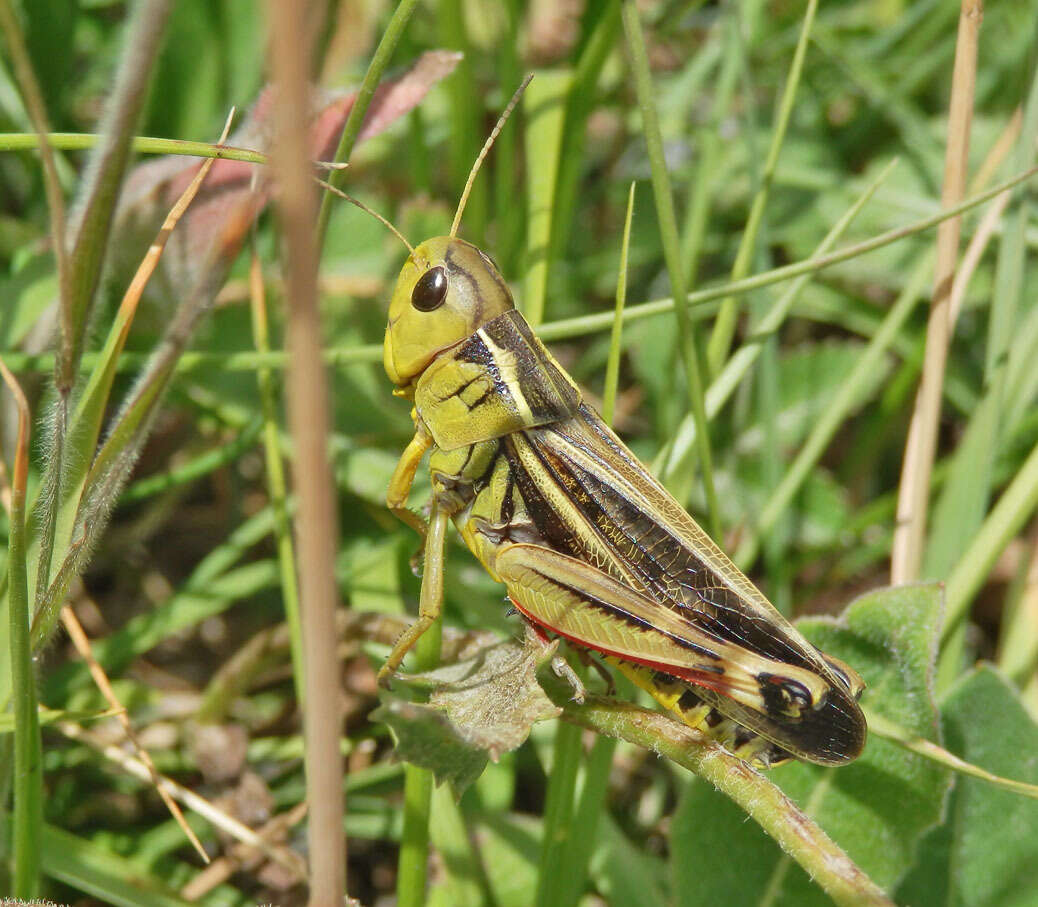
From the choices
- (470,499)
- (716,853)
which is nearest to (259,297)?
(470,499)

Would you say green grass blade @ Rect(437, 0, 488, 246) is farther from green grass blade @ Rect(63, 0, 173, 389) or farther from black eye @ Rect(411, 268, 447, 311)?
green grass blade @ Rect(63, 0, 173, 389)

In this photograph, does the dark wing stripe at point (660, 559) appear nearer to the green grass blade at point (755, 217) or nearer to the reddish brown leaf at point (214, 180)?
the green grass blade at point (755, 217)

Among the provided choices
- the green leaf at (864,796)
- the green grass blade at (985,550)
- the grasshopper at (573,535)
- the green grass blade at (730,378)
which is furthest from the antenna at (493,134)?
the green grass blade at (985,550)

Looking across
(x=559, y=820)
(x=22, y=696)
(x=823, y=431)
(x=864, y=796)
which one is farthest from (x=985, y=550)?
(x=22, y=696)

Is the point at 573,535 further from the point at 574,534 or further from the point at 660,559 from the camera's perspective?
the point at 660,559

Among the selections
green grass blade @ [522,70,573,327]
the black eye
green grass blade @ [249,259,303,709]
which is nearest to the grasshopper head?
the black eye

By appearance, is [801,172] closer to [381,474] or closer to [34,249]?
[381,474]

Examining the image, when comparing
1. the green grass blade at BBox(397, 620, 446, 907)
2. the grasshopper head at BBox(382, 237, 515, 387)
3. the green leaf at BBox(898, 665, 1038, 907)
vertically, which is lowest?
the green leaf at BBox(898, 665, 1038, 907)

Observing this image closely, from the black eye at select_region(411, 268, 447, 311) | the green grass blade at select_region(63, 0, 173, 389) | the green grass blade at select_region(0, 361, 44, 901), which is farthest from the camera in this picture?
the black eye at select_region(411, 268, 447, 311)

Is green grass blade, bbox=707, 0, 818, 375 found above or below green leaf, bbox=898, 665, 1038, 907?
above
